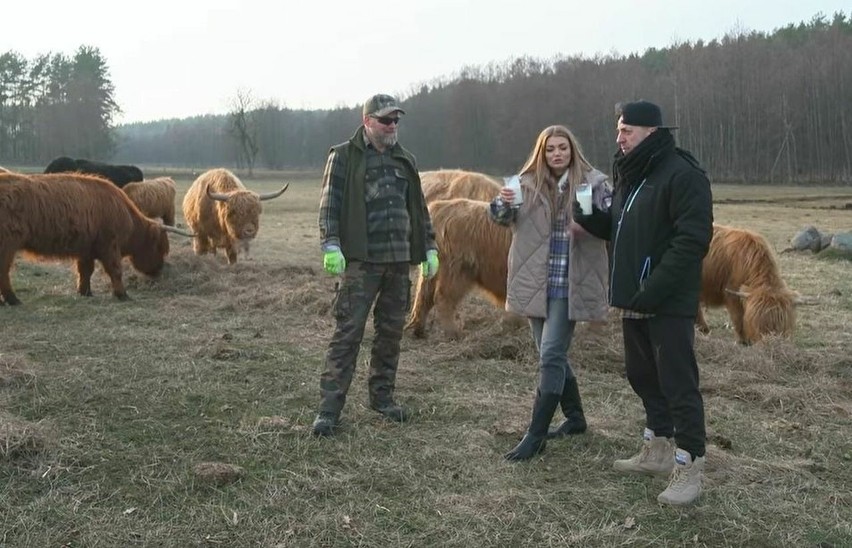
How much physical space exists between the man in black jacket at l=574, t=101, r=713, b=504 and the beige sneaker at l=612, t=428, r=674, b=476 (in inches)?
4.6

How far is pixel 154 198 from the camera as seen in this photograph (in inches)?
625

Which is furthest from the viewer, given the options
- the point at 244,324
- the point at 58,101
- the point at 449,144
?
the point at 449,144

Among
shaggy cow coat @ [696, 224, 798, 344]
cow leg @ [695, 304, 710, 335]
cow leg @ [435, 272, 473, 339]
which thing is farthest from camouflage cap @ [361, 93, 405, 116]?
cow leg @ [695, 304, 710, 335]

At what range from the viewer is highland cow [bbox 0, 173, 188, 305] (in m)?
9.00

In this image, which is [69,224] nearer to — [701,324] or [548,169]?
[548,169]

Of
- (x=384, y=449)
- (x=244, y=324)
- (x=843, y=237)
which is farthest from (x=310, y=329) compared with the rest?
(x=843, y=237)

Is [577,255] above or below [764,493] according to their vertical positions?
above

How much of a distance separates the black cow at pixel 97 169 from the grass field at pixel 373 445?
10.2 m

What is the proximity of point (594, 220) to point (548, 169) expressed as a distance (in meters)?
0.52

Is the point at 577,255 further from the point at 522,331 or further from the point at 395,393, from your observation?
the point at 522,331

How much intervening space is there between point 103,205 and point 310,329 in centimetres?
382

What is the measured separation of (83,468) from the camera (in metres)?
4.03

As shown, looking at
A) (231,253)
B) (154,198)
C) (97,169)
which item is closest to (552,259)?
(231,253)

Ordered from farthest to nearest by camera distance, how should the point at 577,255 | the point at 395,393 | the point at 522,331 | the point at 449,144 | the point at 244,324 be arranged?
1. the point at 449,144
2. the point at 244,324
3. the point at 522,331
4. the point at 395,393
5. the point at 577,255
